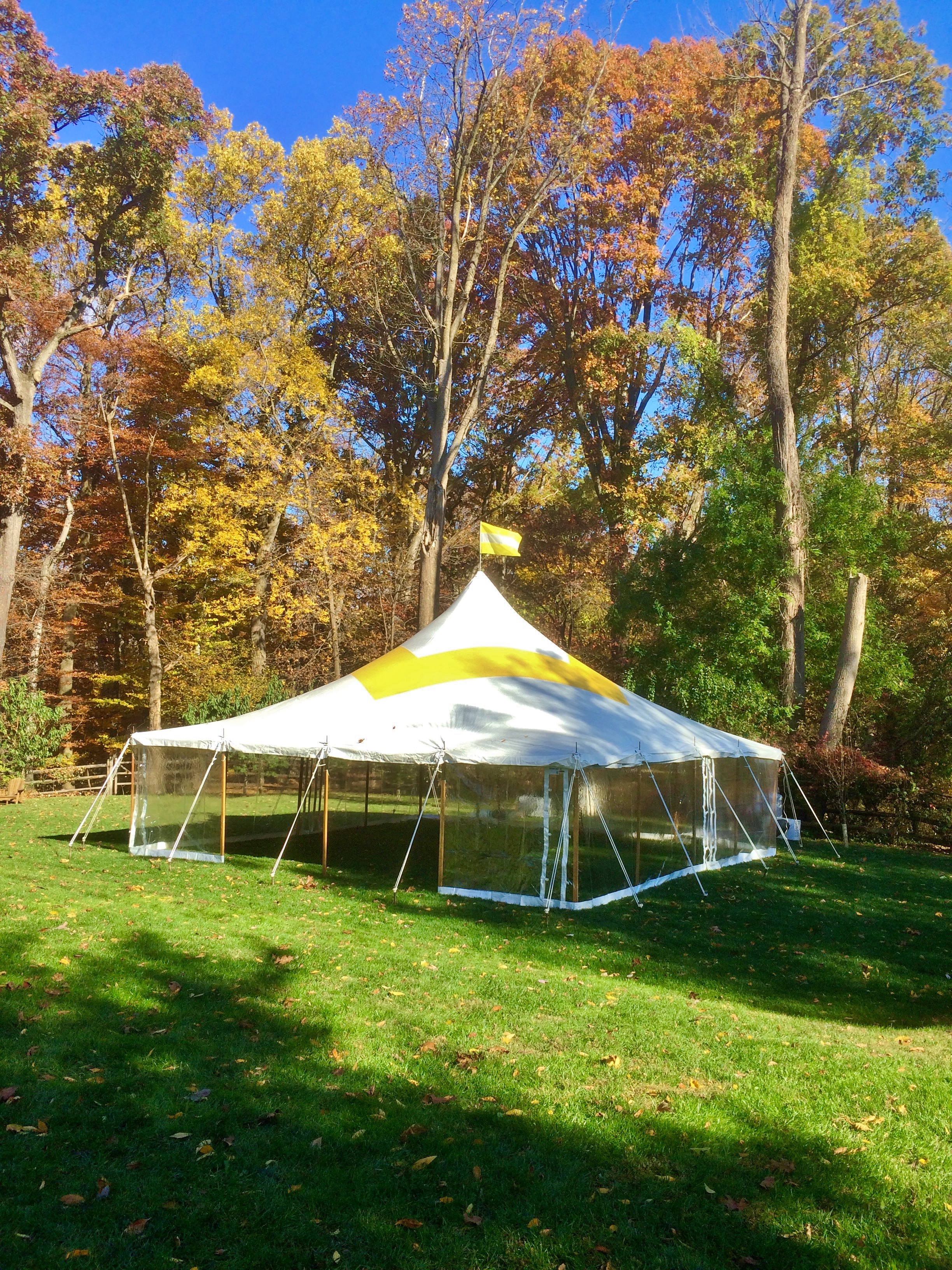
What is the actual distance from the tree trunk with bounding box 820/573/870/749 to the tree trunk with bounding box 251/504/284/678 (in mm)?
12619

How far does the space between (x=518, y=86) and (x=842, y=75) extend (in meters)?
7.50

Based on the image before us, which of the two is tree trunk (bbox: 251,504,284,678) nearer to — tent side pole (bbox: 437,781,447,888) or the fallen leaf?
tent side pole (bbox: 437,781,447,888)

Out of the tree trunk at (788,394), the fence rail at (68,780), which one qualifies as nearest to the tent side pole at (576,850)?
the tree trunk at (788,394)

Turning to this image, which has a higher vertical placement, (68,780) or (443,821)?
(443,821)

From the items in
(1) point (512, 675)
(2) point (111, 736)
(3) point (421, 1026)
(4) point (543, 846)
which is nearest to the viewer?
(3) point (421, 1026)

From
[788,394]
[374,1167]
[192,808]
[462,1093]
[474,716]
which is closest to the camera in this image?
[374,1167]

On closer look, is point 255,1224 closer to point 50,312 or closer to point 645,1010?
point 645,1010

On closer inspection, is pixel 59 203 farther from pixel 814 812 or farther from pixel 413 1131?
pixel 413 1131

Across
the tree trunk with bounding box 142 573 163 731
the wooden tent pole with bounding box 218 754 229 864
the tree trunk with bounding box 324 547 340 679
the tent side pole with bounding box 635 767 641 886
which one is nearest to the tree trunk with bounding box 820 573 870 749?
the tent side pole with bounding box 635 767 641 886

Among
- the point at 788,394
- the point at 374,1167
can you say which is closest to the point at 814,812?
the point at 788,394

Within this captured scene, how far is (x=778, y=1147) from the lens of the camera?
12.0 feet

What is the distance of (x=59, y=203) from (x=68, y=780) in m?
11.9

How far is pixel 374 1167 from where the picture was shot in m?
3.42

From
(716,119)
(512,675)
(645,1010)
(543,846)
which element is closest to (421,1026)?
(645,1010)
